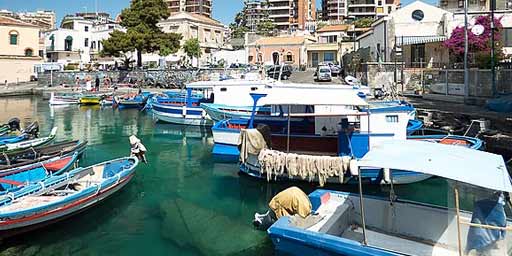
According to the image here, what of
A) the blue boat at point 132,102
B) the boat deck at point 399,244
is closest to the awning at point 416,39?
the blue boat at point 132,102

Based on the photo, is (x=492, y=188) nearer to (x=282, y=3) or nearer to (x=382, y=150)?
(x=382, y=150)

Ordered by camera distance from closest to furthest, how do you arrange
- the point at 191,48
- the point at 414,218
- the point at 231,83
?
the point at 414,218
the point at 231,83
the point at 191,48

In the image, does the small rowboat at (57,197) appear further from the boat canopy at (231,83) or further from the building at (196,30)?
the building at (196,30)

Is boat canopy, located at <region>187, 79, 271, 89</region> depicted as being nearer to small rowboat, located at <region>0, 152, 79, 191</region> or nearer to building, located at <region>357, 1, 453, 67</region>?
small rowboat, located at <region>0, 152, 79, 191</region>

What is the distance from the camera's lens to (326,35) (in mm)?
66438

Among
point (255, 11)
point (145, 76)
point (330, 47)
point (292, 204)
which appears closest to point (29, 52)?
point (145, 76)

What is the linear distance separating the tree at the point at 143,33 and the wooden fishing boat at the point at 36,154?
3229cm

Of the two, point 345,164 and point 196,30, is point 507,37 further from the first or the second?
point 196,30

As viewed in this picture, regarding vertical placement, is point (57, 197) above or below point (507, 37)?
below

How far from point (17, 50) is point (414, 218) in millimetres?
58999

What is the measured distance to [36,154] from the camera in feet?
47.2

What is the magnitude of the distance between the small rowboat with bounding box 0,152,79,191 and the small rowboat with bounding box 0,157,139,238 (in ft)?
2.56

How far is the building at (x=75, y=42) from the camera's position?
6725cm

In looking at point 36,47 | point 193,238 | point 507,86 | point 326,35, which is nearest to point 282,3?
point 326,35
